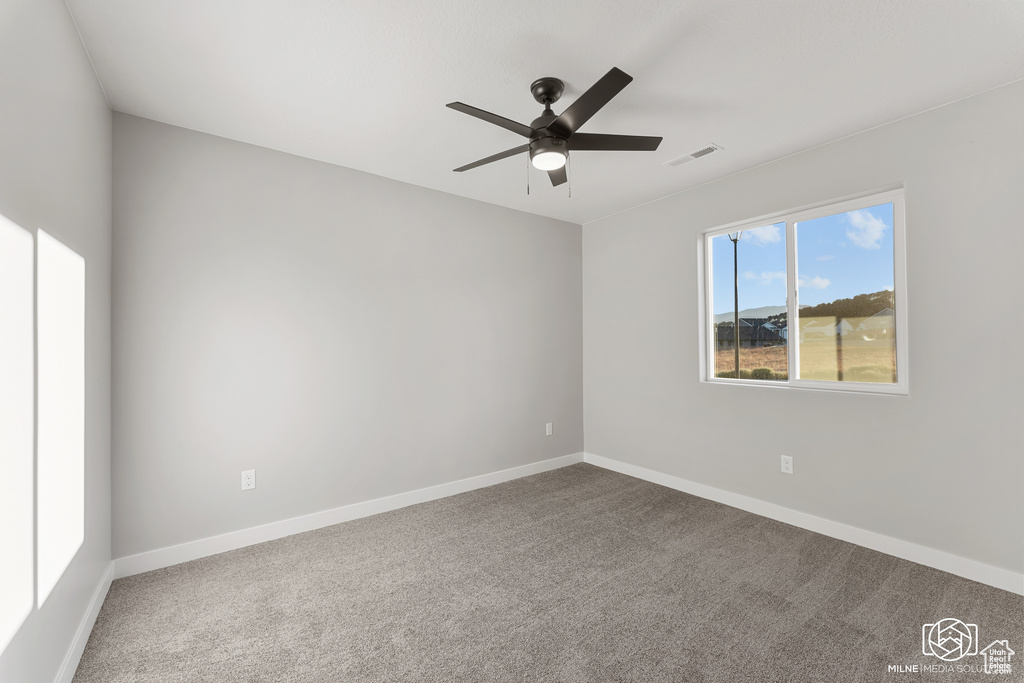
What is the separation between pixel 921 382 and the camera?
2518 millimetres

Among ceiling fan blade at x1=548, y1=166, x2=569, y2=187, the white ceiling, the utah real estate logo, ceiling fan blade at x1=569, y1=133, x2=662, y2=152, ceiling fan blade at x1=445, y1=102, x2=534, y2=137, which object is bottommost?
the utah real estate logo

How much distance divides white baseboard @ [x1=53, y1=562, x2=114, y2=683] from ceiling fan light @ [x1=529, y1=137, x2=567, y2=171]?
9.11 ft

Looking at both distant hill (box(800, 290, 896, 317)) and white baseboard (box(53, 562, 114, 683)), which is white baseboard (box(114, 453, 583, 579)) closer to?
white baseboard (box(53, 562, 114, 683))

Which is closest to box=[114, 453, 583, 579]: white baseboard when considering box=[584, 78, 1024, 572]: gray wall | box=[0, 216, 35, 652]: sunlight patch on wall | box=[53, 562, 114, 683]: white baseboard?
box=[53, 562, 114, 683]: white baseboard

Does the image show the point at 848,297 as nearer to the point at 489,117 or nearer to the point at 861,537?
the point at 861,537

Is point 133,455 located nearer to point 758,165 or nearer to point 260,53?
Result: point 260,53

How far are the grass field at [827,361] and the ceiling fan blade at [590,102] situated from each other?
2.32 meters

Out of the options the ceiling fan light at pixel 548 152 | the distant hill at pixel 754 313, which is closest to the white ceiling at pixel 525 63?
the ceiling fan light at pixel 548 152

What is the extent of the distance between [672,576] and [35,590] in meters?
2.64

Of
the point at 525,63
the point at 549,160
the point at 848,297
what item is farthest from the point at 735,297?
the point at 525,63

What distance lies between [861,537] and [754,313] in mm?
1639

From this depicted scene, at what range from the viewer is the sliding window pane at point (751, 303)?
10.8 feet

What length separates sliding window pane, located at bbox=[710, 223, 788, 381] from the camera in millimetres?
3293

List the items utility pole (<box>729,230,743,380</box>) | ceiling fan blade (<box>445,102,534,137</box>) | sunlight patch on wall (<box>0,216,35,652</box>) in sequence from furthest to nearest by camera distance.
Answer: utility pole (<box>729,230,743,380</box>) < ceiling fan blade (<box>445,102,534,137</box>) < sunlight patch on wall (<box>0,216,35,652</box>)
